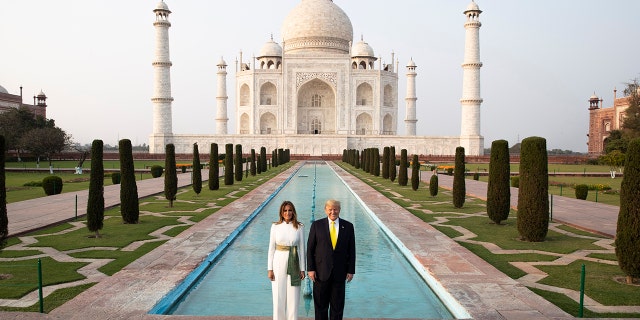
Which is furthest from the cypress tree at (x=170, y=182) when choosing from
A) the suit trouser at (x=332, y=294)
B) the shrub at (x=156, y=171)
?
the shrub at (x=156, y=171)

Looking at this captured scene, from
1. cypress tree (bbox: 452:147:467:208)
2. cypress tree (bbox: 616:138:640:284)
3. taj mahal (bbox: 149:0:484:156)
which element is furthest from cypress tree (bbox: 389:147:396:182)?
taj mahal (bbox: 149:0:484:156)

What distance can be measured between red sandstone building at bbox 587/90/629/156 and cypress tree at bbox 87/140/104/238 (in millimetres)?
40553

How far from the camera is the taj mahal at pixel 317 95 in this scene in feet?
116

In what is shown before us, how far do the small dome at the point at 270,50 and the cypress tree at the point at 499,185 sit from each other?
3802 centimetres

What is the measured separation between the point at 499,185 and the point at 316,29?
37.7 meters

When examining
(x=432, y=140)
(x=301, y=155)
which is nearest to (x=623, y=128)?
(x=432, y=140)

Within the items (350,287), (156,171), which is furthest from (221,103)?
(350,287)

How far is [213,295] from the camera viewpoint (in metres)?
4.79

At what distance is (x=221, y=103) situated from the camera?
43875mm

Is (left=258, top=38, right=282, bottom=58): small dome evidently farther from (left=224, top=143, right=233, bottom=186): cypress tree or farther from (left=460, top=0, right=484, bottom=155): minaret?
(left=224, top=143, right=233, bottom=186): cypress tree

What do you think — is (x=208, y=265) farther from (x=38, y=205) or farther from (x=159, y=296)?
(x=38, y=205)

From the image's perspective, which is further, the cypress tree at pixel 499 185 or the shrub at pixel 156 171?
the shrub at pixel 156 171

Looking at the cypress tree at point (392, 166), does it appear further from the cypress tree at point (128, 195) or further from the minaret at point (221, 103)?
the minaret at point (221, 103)

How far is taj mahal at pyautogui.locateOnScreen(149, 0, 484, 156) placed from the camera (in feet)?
116
